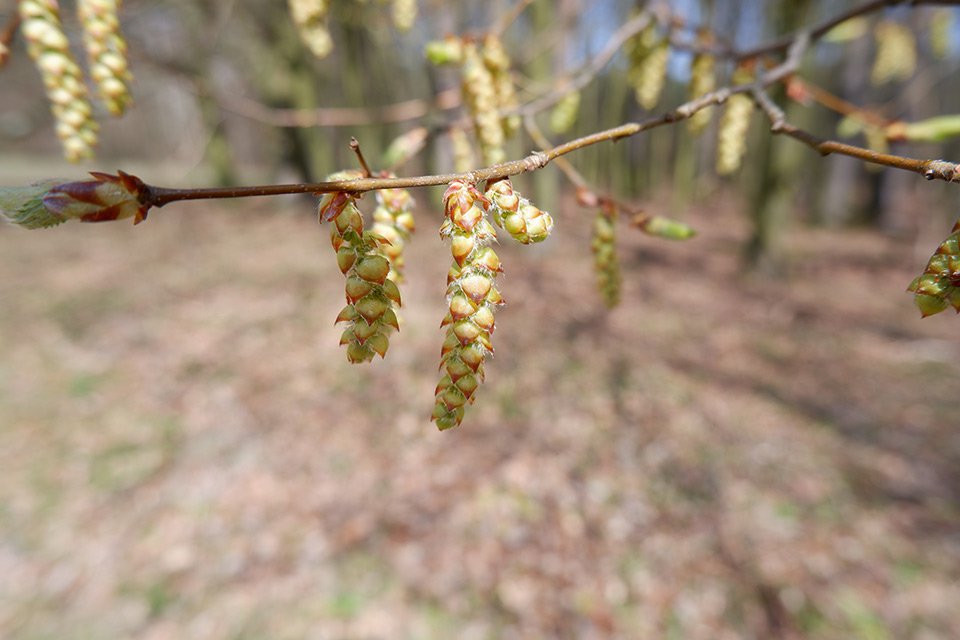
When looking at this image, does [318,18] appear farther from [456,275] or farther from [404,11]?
[456,275]

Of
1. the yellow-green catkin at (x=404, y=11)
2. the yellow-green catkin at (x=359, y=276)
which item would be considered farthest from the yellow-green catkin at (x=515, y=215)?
the yellow-green catkin at (x=404, y=11)

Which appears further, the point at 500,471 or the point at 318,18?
the point at 500,471

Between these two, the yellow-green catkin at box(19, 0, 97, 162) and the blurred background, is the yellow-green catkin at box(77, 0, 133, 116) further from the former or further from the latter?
the blurred background

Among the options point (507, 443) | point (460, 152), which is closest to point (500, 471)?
point (507, 443)

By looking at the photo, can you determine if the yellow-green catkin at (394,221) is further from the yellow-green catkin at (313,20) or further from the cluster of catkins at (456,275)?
the yellow-green catkin at (313,20)

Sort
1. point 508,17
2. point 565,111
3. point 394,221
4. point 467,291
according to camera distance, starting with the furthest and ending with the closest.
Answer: point 565,111 → point 508,17 → point 394,221 → point 467,291

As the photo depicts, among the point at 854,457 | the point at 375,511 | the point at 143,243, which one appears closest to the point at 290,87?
the point at 143,243

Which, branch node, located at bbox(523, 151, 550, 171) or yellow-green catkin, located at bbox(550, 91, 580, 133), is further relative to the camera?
yellow-green catkin, located at bbox(550, 91, 580, 133)

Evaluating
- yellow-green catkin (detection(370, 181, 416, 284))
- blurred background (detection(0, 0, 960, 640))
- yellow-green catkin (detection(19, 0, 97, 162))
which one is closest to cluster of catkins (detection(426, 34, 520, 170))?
blurred background (detection(0, 0, 960, 640))
